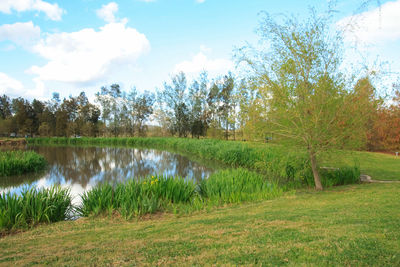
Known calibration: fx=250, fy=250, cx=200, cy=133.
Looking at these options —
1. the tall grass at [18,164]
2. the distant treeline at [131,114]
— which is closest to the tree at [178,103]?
the distant treeline at [131,114]

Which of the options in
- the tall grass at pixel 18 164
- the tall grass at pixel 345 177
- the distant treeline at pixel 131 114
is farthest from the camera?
the distant treeline at pixel 131 114

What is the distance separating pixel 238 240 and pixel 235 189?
14.6ft

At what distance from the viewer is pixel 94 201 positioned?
6.84 m

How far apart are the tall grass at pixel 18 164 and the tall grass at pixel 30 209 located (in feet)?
33.3

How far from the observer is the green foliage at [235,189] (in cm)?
781

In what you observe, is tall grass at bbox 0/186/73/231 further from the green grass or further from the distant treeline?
the distant treeline

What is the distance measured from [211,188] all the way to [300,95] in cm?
418

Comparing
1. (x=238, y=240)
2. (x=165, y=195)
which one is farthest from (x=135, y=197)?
(x=238, y=240)

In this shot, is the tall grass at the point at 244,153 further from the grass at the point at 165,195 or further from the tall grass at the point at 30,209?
the tall grass at the point at 30,209

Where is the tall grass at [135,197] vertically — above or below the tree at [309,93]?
below

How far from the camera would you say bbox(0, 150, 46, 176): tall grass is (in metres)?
14.5

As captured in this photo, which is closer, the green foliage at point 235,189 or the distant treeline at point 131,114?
the green foliage at point 235,189

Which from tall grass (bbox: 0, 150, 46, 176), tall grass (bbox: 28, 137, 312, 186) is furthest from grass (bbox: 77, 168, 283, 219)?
tall grass (bbox: 0, 150, 46, 176)

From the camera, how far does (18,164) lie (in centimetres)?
1524
